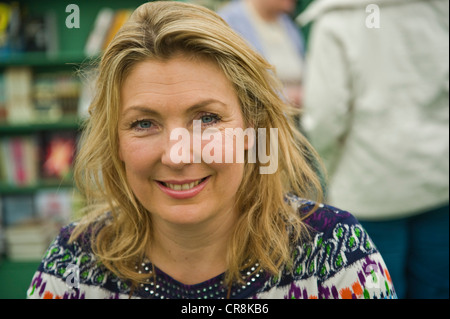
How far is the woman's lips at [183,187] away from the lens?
1074mm

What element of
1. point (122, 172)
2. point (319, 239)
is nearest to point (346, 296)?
point (319, 239)

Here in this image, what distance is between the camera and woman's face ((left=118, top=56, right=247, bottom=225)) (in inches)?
40.6

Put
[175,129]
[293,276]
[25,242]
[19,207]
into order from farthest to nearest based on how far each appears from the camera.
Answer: [19,207] → [25,242] → [293,276] → [175,129]

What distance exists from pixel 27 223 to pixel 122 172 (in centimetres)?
249

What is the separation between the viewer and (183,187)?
1081mm

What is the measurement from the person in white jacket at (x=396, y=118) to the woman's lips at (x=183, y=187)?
837 millimetres

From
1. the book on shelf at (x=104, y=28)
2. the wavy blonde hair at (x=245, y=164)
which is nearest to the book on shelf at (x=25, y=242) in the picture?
the book on shelf at (x=104, y=28)

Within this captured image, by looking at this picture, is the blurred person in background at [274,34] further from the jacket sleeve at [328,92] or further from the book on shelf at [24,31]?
the book on shelf at [24,31]

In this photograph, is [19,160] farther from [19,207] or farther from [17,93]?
[17,93]

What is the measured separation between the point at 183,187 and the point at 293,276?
0.34 metres

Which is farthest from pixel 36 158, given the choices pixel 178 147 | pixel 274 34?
pixel 178 147

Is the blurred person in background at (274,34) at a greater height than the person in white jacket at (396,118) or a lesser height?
greater

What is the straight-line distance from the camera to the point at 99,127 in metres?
1.17

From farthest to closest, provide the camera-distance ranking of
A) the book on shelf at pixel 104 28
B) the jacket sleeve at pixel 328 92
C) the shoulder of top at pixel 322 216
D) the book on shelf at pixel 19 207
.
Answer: the book on shelf at pixel 19 207, the book on shelf at pixel 104 28, the jacket sleeve at pixel 328 92, the shoulder of top at pixel 322 216
